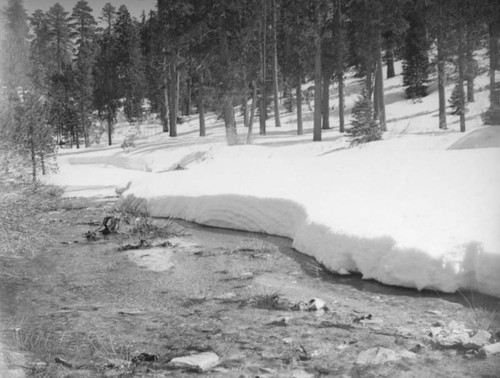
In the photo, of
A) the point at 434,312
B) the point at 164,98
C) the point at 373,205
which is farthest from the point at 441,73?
the point at 164,98

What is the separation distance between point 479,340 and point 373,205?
4041 mm

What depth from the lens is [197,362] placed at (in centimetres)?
423

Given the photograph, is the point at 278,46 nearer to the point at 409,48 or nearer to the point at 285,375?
the point at 409,48

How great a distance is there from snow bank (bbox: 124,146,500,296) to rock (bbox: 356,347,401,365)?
5.13 feet

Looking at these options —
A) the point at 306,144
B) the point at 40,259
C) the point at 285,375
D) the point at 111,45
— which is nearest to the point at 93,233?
the point at 40,259

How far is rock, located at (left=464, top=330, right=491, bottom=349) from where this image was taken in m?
4.30

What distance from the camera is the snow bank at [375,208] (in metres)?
5.86

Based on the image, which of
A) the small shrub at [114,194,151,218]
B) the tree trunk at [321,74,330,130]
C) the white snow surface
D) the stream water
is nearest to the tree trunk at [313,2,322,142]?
the tree trunk at [321,74,330,130]

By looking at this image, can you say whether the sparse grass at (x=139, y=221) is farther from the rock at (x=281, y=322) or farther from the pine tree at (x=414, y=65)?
the pine tree at (x=414, y=65)

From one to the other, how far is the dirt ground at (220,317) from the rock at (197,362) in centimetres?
7

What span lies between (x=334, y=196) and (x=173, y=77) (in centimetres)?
2355

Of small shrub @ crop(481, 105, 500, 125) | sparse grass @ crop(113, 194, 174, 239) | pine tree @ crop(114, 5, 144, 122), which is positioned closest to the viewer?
sparse grass @ crop(113, 194, 174, 239)

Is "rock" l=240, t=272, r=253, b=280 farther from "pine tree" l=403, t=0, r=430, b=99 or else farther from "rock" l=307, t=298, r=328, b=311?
"pine tree" l=403, t=0, r=430, b=99

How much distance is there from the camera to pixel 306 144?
74.4ft
